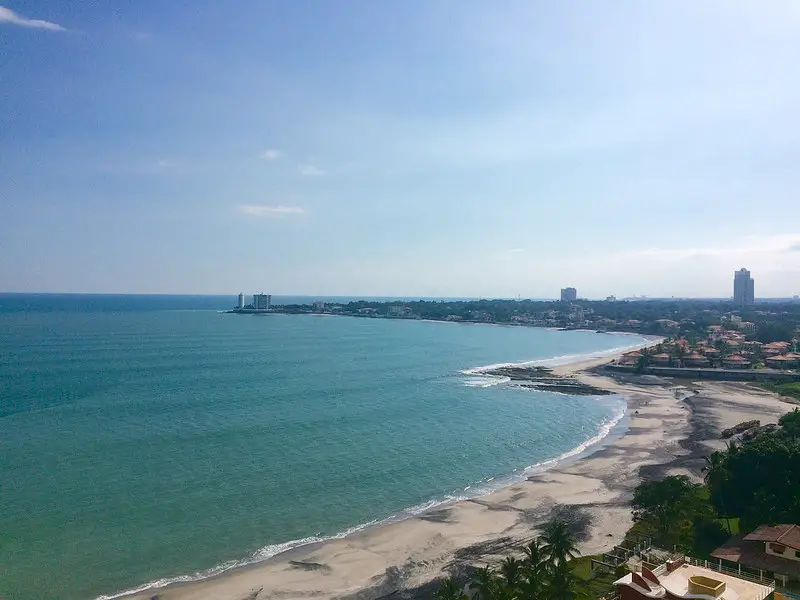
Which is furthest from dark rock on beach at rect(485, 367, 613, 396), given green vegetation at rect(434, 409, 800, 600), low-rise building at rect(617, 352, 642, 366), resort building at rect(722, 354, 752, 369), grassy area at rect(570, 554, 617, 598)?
grassy area at rect(570, 554, 617, 598)

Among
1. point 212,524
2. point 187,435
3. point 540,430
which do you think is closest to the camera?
point 212,524

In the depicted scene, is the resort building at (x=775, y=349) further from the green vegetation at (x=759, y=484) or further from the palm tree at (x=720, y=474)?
the green vegetation at (x=759, y=484)

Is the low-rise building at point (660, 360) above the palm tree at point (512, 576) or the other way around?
above

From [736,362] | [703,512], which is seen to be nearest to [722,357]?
[736,362]

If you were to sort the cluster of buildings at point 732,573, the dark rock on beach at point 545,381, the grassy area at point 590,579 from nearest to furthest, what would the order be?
the cluster of buildings at point 732,573 → the grassy area at point 590,579 → the dark rock on beach at point 545,381

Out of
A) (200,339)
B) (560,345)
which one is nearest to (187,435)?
(200,339)

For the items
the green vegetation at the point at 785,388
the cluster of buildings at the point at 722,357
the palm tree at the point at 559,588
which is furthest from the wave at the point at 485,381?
the palm tree at the point at 559,588

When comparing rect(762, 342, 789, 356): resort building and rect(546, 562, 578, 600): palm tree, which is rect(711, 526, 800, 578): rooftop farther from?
rect(762, 342, 789, 356): resort building

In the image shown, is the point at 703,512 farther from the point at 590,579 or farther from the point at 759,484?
the point at 590,579

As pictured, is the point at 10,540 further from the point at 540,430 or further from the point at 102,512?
the point at 540,430
